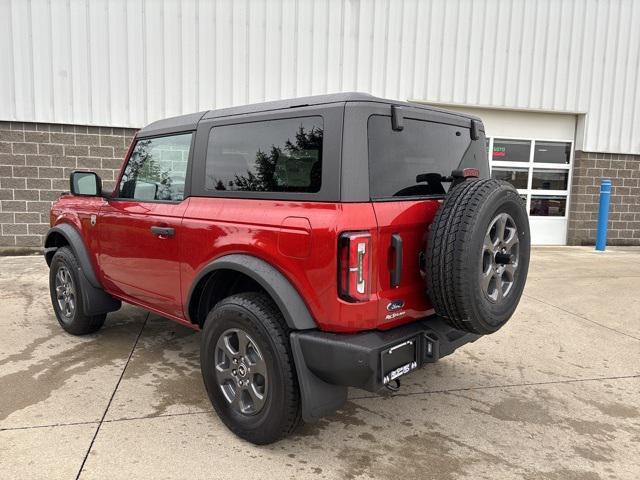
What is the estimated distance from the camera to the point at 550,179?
36.2 feet

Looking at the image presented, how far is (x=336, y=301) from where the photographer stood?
7.71 ft

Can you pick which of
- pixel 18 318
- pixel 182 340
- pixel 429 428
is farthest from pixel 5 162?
pixel 429 428

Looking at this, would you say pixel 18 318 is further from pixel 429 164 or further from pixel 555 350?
pixel 555 350

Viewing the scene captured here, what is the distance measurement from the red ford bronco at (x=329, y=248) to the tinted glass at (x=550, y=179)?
28.0 ft

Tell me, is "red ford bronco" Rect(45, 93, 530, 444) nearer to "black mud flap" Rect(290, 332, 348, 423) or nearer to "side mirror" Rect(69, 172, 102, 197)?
"black mud flap" Rect(290, 332, 348, 423)

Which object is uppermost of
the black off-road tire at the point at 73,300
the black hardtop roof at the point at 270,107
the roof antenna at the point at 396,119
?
the black hardtop roof at the point at 270,107

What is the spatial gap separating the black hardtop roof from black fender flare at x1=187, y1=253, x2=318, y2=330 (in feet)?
2.88

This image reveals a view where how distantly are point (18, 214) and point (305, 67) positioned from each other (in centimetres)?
580

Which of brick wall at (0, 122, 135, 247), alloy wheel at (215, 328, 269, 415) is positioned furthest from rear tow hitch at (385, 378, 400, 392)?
brick wall at (0, 122, 135, 247)

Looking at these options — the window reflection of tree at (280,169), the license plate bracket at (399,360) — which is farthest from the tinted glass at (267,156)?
the license plate bracket at (399,360)

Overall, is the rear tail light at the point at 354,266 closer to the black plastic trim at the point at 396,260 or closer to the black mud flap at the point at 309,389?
the black plastic trim at the point at 396,260

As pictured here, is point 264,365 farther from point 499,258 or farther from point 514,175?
point 514,175

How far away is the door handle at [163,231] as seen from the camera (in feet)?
10.5

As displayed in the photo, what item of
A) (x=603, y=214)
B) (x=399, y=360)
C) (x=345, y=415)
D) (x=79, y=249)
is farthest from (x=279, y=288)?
(x=603, y=214)
